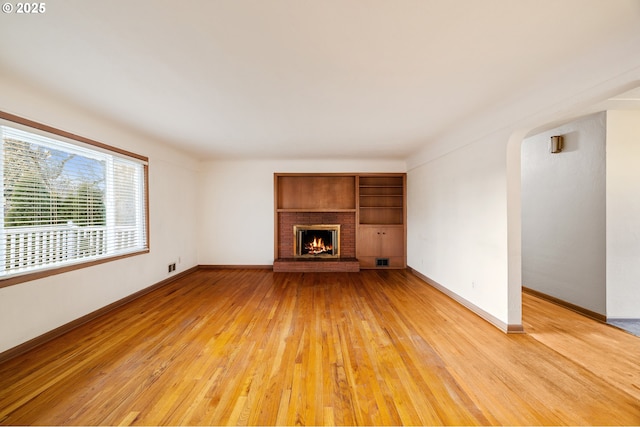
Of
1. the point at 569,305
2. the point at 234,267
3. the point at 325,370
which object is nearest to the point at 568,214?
the point at 569,305

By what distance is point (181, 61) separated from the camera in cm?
191

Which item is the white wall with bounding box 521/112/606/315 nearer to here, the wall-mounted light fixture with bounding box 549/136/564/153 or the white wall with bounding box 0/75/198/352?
the wall-mounted light fixture with bounding box 549/136/564/153

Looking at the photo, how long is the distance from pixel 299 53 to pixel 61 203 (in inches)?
A: 123

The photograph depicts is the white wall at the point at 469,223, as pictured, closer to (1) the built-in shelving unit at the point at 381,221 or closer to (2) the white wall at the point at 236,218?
(1) the built-in shelving unit at the point at 381,221

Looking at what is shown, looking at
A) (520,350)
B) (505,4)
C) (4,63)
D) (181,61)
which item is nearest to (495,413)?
(520,350)

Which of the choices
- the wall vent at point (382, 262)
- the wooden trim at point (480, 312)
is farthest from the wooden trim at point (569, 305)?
the wall vent at point (382, 262)

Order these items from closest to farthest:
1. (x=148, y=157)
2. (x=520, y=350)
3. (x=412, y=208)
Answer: (x=520, y=350) < (x=148, y=157) < (x=412, y=208)

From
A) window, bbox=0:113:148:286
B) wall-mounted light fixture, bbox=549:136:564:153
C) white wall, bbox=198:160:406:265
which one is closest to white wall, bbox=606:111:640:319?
wall-mounted light fixture, bbox=549:136:564:153

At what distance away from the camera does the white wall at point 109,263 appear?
229cm

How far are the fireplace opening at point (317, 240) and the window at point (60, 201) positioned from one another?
3150 millimetres

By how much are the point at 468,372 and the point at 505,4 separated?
2533mm

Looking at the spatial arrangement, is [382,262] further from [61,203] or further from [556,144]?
[61,203]

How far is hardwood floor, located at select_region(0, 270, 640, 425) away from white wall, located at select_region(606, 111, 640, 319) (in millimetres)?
604

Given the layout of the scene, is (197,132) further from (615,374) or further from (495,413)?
(615,374)
